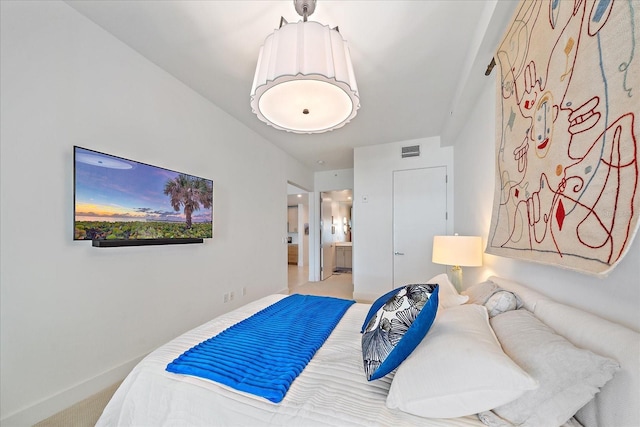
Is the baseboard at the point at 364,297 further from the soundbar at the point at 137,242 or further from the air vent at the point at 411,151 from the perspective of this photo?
the soundbar at the point at 137,242

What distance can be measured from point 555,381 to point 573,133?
858 millimetres

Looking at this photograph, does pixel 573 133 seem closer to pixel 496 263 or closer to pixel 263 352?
pixel 496 263

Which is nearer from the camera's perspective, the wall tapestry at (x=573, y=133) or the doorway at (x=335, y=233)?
the wall tapestry at (x=573, y=133)

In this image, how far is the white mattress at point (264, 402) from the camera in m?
0.84

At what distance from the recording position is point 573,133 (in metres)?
0.92

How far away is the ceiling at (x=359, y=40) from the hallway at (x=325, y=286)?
3.29 m

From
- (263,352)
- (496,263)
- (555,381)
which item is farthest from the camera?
(496,263)

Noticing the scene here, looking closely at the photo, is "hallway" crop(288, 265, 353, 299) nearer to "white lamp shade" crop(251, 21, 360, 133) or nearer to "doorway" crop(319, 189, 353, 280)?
"doorway" crop(319, 189, 353, 280)

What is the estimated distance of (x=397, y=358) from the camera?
3.17 feet

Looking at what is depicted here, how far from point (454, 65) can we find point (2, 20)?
125 inches

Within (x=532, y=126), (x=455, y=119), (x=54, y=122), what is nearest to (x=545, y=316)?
(x=532, y=126)

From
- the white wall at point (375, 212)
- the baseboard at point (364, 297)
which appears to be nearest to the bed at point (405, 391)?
the white wall at point (375, 212)

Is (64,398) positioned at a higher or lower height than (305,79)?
lower

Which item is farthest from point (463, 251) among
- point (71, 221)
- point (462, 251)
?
point (71, 221)
